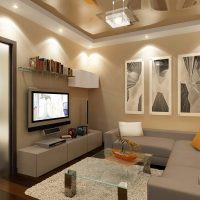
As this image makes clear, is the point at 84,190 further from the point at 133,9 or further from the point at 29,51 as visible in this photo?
the point at 133,9

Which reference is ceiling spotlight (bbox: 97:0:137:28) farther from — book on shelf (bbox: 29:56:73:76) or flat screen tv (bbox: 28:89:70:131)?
flat screen tv (bbox: 28:89:70:131)

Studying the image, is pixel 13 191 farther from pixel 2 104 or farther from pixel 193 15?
pixel 193 15

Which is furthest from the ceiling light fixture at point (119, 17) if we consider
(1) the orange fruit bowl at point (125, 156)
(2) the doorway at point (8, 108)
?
(1) the orange fruit bowl at point (125, 156)

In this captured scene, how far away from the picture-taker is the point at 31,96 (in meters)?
3.37

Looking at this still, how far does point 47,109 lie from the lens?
3.72 metres

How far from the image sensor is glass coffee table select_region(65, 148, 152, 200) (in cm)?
227

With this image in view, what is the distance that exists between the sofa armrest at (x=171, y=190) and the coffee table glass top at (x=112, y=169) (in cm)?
70

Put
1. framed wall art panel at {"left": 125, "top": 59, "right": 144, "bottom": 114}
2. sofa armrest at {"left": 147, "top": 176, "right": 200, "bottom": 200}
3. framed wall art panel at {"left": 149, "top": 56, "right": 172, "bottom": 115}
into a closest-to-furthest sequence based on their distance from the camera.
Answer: sofa armrest at {"left": 147, "top": 176, "right": 200, "bottom": 200}
framed wall art panel at {"left": 149, "top": 56, "right": 172, "bottom": 115}
framed wall art panel at {"left": 125, "top": 59, "right": 144, "bottom": 114}

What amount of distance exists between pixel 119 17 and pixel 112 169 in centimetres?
222

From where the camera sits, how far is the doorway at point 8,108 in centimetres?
311

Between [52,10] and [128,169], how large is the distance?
3.11 meters

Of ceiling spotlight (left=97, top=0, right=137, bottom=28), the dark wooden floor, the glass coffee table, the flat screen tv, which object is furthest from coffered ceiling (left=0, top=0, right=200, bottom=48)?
the dark wooden floor

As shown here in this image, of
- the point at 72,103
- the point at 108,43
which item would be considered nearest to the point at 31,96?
the point at 72,103

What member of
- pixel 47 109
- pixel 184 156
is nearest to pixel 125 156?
pixel 184 156
